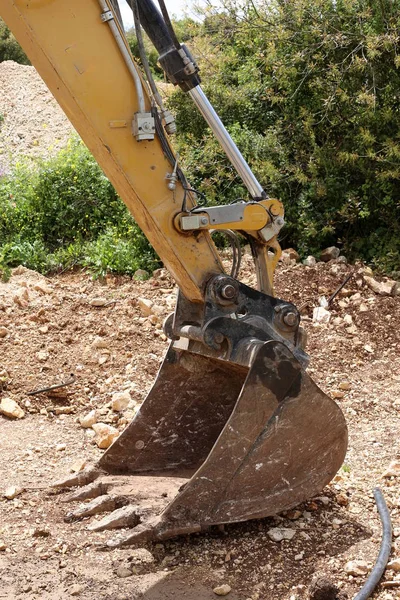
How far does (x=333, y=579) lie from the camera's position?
145 inches

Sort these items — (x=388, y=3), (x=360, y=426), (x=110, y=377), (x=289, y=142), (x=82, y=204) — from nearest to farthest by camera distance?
1. (x=360, y=426)
2. (x=110, y=377)
3. (x=388, y=3)
4. (x=289, y=142)
5. (x=82, y=204)

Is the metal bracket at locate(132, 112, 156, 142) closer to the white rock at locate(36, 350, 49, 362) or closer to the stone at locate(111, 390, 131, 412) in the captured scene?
the stone at locate(111, 390, 131, 412)

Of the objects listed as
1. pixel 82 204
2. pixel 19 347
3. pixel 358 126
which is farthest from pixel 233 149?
pixel 82 204

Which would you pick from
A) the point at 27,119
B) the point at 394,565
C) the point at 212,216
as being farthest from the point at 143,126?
the point at 27,119

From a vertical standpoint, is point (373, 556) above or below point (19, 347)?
below

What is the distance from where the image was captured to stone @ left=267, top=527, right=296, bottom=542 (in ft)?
13.0

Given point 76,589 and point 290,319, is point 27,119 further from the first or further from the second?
point 76,589

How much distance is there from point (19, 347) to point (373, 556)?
349cm

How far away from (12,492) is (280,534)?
57.4 inches

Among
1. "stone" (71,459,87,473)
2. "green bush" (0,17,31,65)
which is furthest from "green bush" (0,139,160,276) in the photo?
"green bush" (0,17,31,65)

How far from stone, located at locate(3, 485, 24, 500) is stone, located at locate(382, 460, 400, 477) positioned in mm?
1972

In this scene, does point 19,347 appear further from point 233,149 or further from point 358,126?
point 358,126

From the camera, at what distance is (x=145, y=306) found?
709 cm

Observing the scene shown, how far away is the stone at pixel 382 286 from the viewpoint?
746cm
